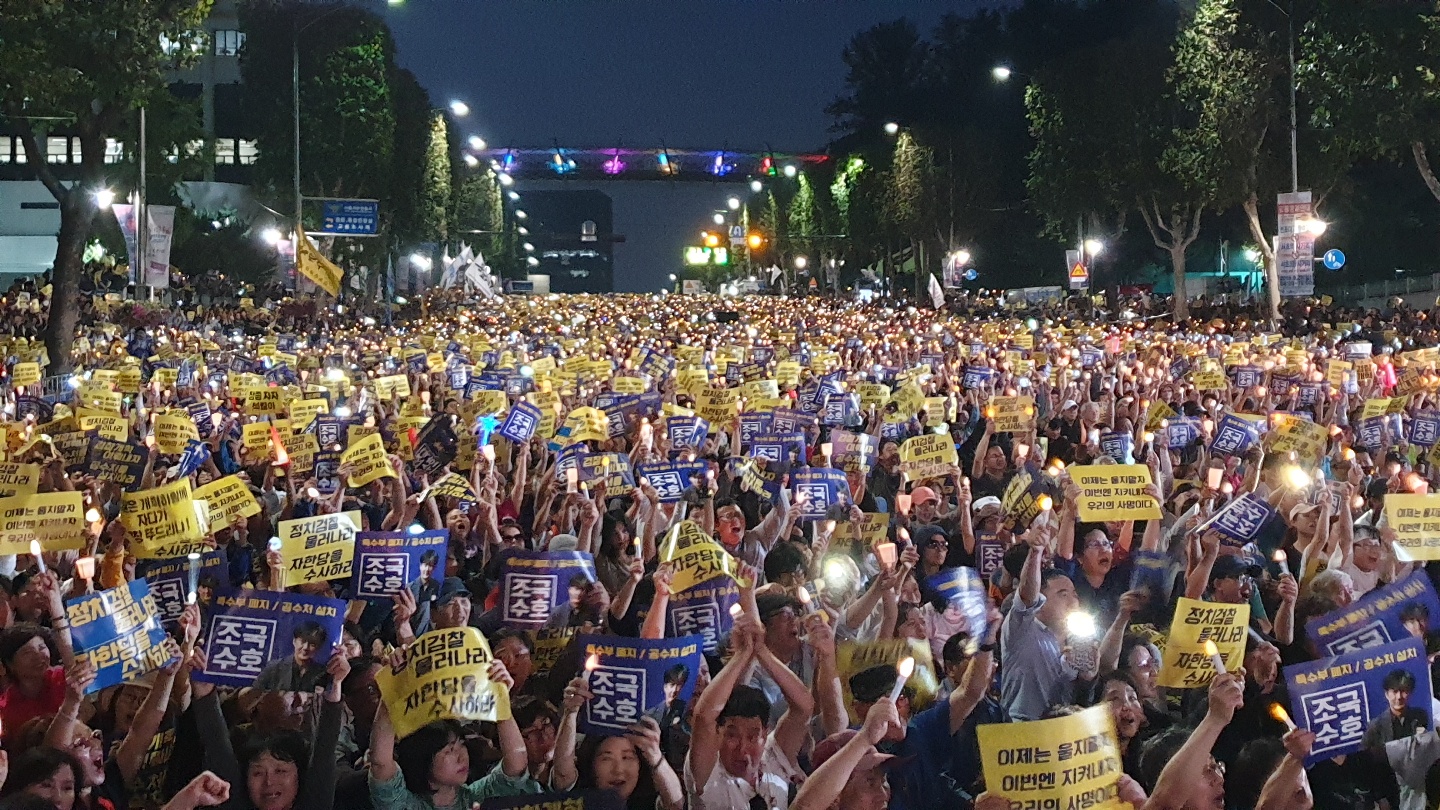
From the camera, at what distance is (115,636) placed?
21.5ft

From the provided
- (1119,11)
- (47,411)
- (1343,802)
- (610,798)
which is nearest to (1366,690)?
(1343,802)

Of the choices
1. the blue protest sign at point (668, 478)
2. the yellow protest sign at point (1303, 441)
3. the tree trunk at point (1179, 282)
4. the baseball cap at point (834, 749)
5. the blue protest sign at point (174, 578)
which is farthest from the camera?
the tree trunk at point (1179, 282)

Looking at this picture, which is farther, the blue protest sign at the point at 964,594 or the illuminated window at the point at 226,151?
the illuminated window at the point at 226,151

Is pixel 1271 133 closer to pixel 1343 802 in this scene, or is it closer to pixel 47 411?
pixel 47 411

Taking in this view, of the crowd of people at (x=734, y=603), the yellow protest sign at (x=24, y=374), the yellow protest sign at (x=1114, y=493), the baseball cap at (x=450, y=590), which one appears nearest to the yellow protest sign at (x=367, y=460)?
the crowd of people at (x=734, y=603)

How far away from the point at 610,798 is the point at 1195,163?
3580 cm

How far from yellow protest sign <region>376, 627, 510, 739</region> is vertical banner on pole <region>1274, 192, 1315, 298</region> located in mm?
24376

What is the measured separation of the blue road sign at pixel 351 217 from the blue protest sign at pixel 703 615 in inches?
1233

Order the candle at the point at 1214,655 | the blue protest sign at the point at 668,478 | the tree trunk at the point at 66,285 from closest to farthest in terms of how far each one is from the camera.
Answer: the candle at the point at 1214,655 → the blue protest sign at the point at 668,478 → the tree trunk at the point at 66,285

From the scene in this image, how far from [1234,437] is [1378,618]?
639 cm

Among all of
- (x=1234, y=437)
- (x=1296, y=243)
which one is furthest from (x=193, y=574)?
(x=1296, y=243)

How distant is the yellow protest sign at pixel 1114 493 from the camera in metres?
9.42

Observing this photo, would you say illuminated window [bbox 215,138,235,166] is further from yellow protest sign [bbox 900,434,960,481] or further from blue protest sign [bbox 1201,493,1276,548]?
blue protest sign [bbox 1201,493,1276,548]

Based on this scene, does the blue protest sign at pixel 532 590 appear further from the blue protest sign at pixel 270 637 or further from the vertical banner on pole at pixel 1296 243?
the vertical banner on pole at pixel 1296 243
